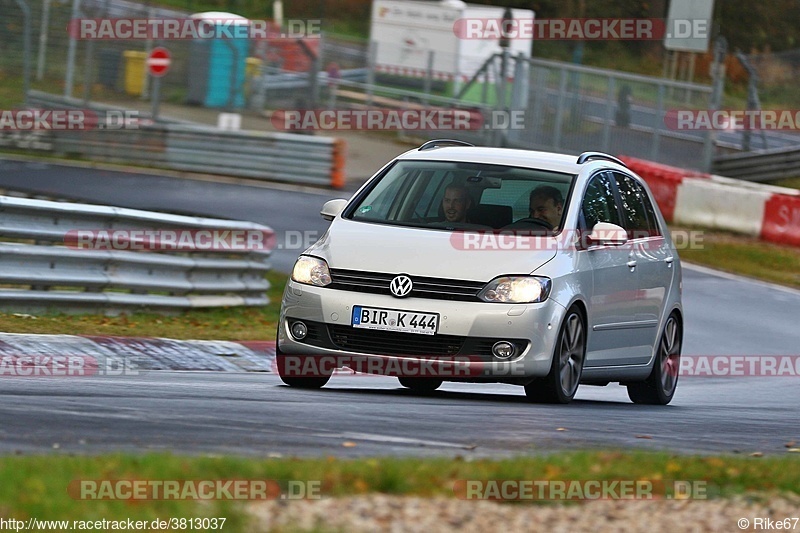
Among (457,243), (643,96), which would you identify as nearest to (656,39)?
(643,96)

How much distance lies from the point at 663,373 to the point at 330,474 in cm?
627

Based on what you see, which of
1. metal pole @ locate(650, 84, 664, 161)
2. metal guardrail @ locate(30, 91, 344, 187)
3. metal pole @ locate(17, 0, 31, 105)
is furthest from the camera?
metal pole @ locate(17, 0, 31, 105)

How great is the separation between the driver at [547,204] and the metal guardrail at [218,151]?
18.0m

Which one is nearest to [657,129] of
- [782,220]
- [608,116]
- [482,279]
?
[608,116]

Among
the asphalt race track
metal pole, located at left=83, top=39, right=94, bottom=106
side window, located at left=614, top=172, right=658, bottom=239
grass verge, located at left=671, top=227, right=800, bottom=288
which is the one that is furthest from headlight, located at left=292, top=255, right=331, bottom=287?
metal pole, located at left=83, top=39, right=94, bottom=106

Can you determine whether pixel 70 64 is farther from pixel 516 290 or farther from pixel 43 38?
pixel 516 290

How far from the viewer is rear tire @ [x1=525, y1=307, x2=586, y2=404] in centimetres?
938

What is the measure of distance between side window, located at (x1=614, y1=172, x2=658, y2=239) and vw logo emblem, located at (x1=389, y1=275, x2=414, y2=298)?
2.33 m

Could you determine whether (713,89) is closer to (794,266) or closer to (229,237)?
(794,266)

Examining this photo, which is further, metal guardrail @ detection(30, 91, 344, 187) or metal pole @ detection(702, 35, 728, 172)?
metal guardrail @ detection(30, 91, 344, 187)

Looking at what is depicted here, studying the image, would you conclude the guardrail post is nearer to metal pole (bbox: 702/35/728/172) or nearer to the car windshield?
metal pole (bbox: 702/35/728/172)

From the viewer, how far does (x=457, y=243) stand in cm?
948

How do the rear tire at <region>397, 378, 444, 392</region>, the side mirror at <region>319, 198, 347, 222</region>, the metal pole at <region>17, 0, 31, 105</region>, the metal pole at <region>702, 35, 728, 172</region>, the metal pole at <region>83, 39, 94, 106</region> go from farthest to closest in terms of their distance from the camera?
the metal pole at <region>83, 39, 94, 106</region>, the metal pole at <region>17, 0, 31, 105</region>, the metal pole at <region>702, 35, 728, 172</region>, the rear tire at <region>397, 378, 444, 392</region>, the side mirror at <region>319, 198, 347, 222</region>

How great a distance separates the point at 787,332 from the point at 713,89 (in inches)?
444
